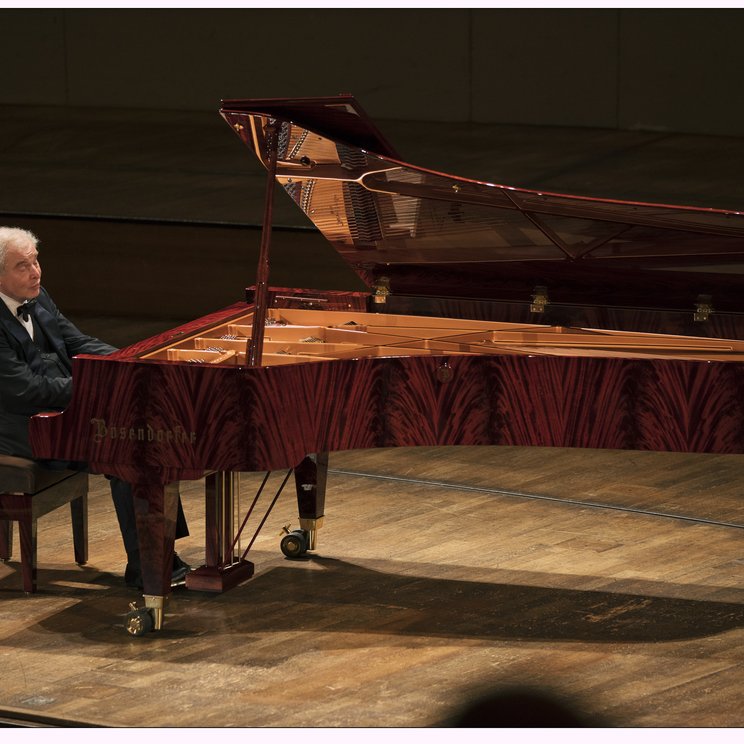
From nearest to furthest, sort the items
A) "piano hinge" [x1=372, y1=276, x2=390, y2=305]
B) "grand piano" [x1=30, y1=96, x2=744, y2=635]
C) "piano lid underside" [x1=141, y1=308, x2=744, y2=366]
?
1. "grand piano" [x1=30, y1=96, x2=744, y2=635]
2. "piano lid underside" [x1=141, y1=308, x2=744, y2=366]
3. "piano hinge" [x1=372, y1=276, x2=390, y2=305]

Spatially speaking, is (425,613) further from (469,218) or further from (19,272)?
(19,272)

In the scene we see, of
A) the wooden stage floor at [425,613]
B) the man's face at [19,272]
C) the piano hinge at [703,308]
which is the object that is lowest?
the wooden stage floor at [425,613]

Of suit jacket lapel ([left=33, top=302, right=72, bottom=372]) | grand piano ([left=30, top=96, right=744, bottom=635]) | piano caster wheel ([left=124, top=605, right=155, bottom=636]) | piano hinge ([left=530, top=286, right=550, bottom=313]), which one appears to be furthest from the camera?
piano hinge ([left=530, top=286, right=550, bottom=313])

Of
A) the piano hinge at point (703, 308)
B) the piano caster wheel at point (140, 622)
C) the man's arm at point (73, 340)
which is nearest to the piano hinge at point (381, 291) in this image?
the man's arm at point (73, 340)

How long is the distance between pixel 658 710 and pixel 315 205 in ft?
6.42

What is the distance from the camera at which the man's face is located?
468 centimetres

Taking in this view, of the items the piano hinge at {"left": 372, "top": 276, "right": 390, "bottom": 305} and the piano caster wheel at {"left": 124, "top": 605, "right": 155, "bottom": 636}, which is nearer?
the piano caster wheel at {"left": 124, "top": 605, "right": 155, "bottom": 636}

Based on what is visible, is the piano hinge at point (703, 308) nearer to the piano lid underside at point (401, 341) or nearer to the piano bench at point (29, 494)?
the piano lid underside at point (401, 341)

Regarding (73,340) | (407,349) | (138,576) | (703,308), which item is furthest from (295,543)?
(703,308)

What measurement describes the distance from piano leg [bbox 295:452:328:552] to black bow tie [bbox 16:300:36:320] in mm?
968

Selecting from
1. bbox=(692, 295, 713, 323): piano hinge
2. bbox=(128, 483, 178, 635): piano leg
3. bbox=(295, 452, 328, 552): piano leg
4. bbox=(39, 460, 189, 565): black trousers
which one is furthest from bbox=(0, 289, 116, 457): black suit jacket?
bbox=(692, 295, 713, 323): piano hinge

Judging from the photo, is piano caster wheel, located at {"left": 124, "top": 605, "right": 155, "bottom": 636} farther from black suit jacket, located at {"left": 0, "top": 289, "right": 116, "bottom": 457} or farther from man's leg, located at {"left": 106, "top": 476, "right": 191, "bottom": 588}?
black suit jacket, located at {"left": 0, "top": 289, "right": 116, "bottom": 457}

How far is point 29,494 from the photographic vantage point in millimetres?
4699

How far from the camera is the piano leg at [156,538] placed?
4375 mm
